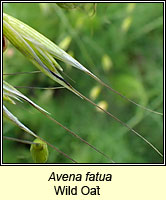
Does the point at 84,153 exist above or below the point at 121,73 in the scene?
below

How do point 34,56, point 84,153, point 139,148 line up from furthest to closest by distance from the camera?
point 139,148, point 84,153, point 34,56

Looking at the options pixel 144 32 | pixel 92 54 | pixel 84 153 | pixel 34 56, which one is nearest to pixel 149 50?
pixel 144 32

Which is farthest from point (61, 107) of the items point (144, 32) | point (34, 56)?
point (34, 56)

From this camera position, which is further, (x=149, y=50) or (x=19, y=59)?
(x=149, y=50)

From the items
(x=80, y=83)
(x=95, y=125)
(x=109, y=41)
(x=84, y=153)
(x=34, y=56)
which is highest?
(x=109, y=41)

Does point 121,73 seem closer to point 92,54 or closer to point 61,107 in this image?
point 92,54

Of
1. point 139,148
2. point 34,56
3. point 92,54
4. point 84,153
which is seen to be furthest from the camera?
point 92,54

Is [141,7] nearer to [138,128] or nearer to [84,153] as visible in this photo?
[138,128]
